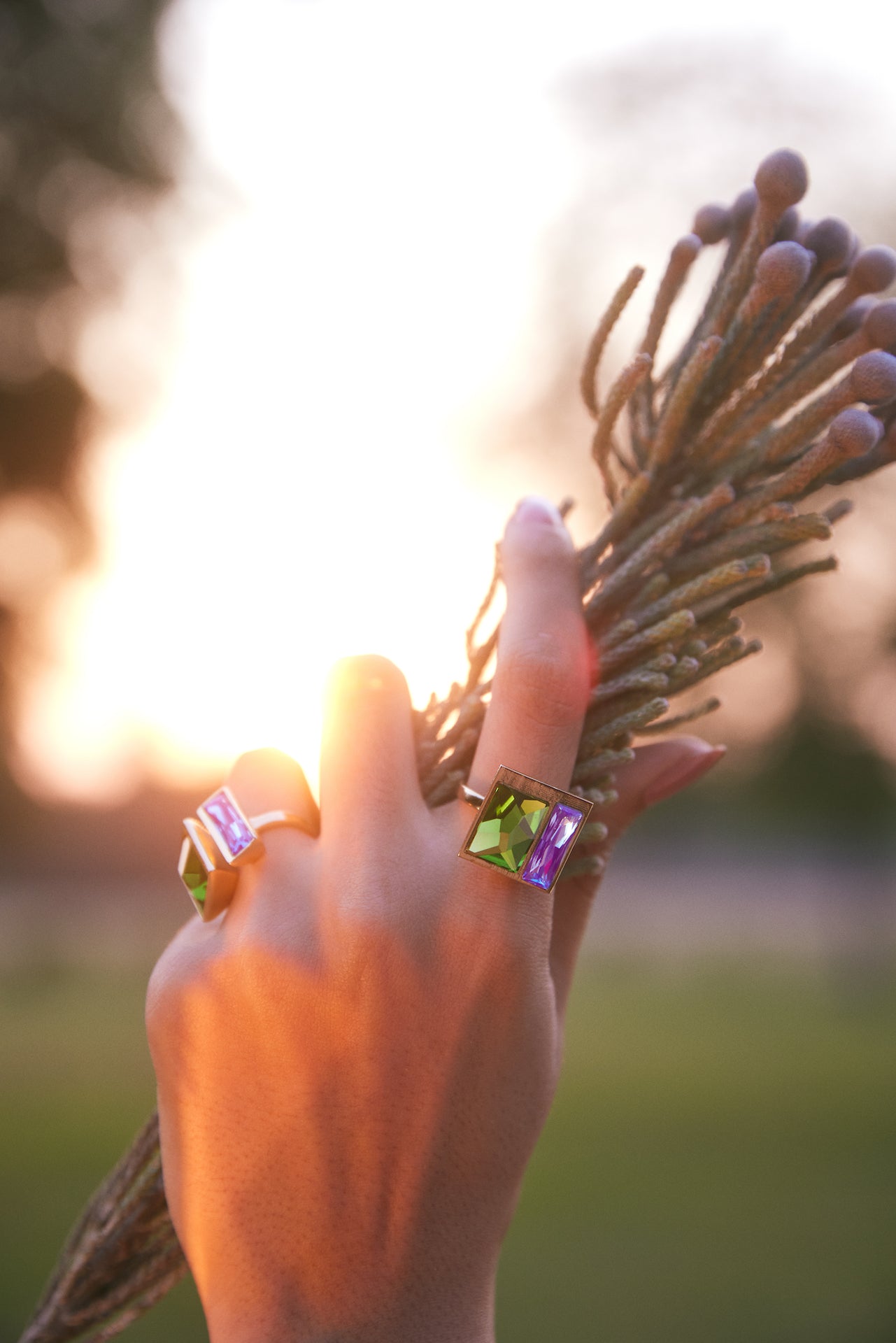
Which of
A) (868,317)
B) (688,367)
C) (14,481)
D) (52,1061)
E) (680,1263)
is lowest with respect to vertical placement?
(52,1061)

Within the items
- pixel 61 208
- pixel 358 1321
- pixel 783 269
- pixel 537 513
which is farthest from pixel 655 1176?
pixel 61 208

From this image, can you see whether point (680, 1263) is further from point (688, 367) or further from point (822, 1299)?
point (688, 367)

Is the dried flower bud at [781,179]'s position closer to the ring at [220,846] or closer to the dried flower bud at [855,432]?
the dried flower bud at [855,432]

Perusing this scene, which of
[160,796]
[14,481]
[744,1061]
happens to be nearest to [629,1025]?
[744,1061]

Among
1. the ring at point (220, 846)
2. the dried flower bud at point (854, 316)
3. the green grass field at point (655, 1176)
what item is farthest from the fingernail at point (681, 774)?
the green grass field at point (655, 1176)

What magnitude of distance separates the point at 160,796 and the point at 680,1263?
27.4 m

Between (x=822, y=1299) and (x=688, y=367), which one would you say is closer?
(x=688, y=367)

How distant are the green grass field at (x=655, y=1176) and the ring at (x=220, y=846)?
6178 millimetres

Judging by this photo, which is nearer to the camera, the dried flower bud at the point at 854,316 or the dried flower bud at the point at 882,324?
the dried flower bud at the point at 882,324

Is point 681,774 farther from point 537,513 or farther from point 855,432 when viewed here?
point 855,432

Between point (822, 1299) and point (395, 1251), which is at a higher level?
point (395, 1251)

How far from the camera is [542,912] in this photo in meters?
1.41

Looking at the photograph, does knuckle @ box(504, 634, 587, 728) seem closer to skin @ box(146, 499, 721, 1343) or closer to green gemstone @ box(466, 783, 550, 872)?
skin @ box(146, 499, 721, 1343)

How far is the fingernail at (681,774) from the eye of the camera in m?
1.72
